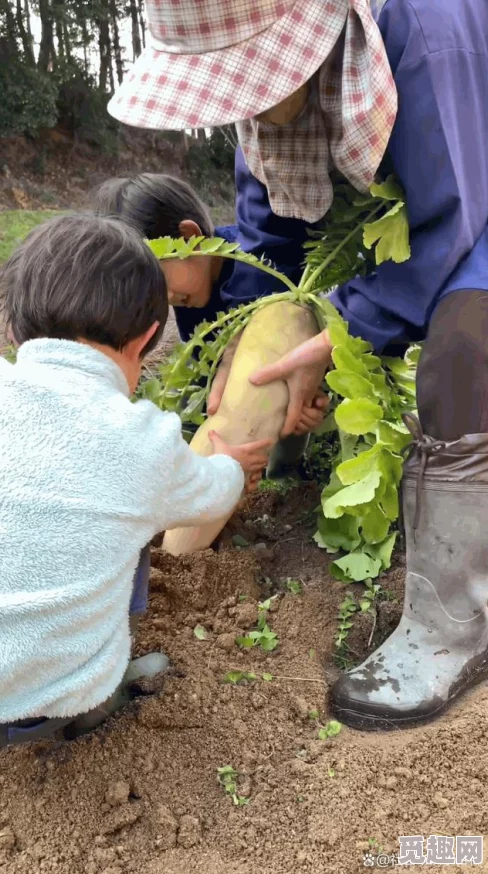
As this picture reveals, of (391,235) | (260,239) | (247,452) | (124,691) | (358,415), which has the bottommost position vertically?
(124,691)

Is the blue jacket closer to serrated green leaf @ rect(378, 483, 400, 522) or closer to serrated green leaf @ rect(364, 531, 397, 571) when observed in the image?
serrated green leaf @ rect(378, 483, 400, 522)

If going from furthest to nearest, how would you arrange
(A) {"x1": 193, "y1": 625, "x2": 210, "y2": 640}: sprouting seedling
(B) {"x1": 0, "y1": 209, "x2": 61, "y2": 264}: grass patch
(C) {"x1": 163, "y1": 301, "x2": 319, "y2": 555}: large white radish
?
(B) {"x1": 0, "y1": 209, "x2": 61, "y2": 264}: grass patch < (C) {"x1": 163, "y1": 301, "x2": 319, "y2": 555}: large white radish < (A) {"x1": 193, "y1": 625, "x2": 210, "y2": 640}: sprouting seedling

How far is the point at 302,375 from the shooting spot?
7.01 feet

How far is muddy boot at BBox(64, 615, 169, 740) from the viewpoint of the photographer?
4.89 ft

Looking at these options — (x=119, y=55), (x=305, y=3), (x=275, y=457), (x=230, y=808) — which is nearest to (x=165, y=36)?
(x=305, y=3)

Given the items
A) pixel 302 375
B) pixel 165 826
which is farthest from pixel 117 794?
pixel 302 375

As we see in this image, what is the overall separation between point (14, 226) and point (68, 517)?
7.77 m

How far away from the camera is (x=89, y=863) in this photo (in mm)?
1288

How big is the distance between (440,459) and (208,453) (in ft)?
2.32

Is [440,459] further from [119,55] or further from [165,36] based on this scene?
[119,55]

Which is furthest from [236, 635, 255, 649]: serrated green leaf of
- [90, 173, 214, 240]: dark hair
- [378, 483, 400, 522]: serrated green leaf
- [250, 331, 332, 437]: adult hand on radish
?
[90, 173, 214, 240]: dark hair

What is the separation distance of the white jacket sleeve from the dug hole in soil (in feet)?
1.21

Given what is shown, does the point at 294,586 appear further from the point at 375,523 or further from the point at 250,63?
the point at 250,63

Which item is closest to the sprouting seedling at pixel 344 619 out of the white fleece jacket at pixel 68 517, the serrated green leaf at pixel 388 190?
the white fleece jacket at pixel 68 517
